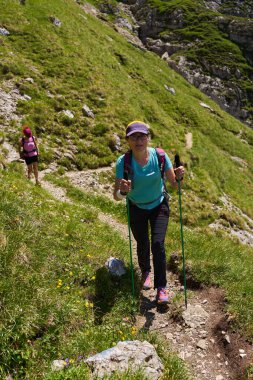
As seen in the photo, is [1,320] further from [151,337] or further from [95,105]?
[95,105]

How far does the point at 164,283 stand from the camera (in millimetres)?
7004

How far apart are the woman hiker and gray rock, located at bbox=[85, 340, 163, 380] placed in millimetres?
2000

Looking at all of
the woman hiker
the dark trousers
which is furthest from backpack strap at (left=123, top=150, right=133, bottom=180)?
the dark trousers

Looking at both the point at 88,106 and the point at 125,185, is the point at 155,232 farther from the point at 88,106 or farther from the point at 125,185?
the point at 88,106

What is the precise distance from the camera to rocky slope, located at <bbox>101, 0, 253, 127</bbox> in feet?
301

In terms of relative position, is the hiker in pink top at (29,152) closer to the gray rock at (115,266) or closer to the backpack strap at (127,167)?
the gray rock at (115,266)

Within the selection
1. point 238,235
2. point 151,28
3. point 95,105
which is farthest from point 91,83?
point 151,28

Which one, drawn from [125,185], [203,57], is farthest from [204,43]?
[125,185]

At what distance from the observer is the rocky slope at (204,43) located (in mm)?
91812

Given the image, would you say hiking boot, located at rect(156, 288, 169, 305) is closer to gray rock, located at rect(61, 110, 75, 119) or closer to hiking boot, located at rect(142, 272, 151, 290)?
hiking boot, located at rect(142, 272, 151, 290)

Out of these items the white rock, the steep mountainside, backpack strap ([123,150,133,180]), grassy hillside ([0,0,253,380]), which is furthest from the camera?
the steep mountainside

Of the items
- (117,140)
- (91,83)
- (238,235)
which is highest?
(91,83)

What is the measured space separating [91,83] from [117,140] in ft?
22.5

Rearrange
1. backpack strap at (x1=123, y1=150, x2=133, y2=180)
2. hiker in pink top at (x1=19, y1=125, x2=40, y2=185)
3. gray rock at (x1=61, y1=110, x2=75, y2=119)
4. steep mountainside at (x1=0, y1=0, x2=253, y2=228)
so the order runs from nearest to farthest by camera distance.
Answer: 1. backpack strap at (x1=123, y1=150, x2=133, y2=180)
2. hiker in pink top at (x1=19, y1=125, x2=40, y2=185)
3. steep mountainside at (x1=0, y1=0, x2=253, y2=228)
4. gray rock at (x1=61, y1=110, x2=75, y2=119)
